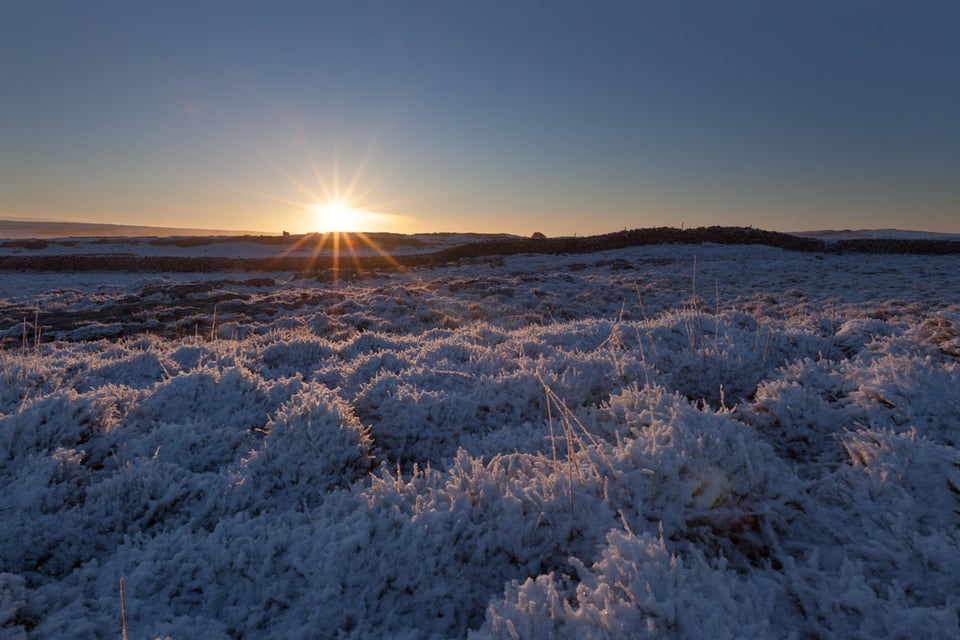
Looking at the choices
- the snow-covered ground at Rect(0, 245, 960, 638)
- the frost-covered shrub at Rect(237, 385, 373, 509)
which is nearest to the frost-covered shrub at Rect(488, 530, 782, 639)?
the snow-covered ground at Rect(0, 245, 960, 638)

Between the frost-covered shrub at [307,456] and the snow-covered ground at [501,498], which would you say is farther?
the frost-covered shrub at [307,456]

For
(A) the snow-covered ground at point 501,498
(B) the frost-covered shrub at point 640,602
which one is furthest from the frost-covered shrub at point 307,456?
(B) the frost-covered shrub at point 640,602

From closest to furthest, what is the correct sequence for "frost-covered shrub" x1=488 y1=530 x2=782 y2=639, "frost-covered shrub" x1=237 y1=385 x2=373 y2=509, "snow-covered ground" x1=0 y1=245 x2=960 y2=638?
"frost-covered shrub" x1=488 y1=530 x2=782 y2=639 < "snow-covered ground" x1=0 y1=245 x2=960 y2=638 < "frost-covered shrub" x1=237 y1=385 x2=373 y2=509

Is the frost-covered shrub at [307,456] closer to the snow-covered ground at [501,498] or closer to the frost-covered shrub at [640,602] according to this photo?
the snow-covered ground at [501,498]

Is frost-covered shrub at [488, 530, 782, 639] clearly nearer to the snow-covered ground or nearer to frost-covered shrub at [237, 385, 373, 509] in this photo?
the snow-covered ground

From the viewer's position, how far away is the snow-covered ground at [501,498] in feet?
7.45

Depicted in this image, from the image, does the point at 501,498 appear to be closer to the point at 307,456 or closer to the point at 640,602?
the point at 640,602

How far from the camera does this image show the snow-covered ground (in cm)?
227

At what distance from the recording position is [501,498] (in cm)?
305

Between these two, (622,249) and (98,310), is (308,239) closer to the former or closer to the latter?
(622,249)

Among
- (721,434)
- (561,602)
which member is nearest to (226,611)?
(561,602)

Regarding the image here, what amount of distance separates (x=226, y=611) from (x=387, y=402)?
2.52 meters

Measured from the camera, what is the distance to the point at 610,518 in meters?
2.75

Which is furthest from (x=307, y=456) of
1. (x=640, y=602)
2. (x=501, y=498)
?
(x=640, y=602)
